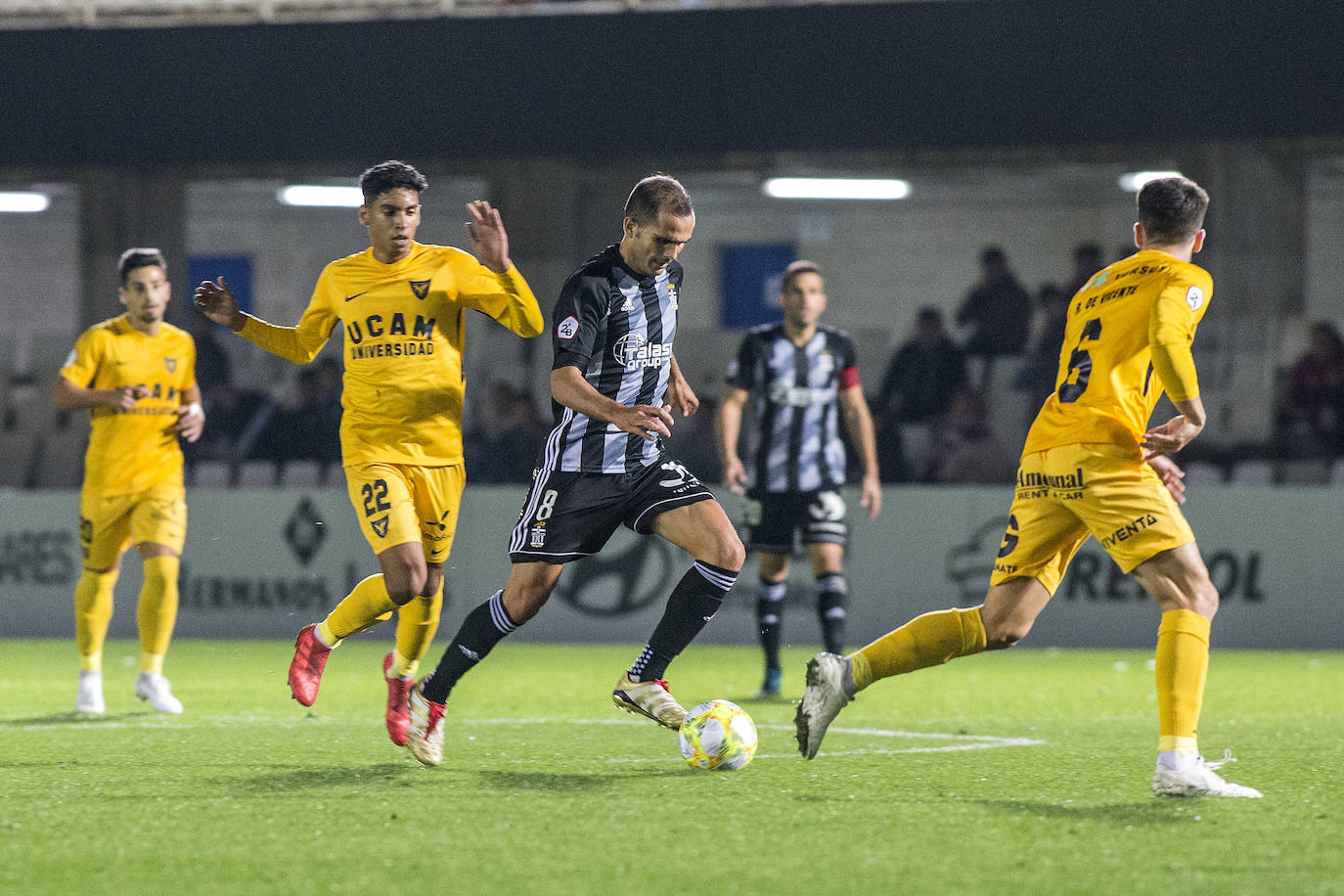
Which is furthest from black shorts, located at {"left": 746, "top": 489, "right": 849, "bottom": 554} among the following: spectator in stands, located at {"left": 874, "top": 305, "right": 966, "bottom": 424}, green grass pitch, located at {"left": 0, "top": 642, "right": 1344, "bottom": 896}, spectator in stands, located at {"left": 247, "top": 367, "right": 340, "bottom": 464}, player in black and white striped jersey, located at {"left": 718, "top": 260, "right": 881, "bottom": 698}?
spectator in stands, located at {"left": 247, "top": 367, "right": 340, "bottom": 464}

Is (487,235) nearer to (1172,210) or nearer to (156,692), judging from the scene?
(1172,210)

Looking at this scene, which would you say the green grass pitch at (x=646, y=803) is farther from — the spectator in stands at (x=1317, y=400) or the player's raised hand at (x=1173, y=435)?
the spectator in stands at (x=1317, y=400)

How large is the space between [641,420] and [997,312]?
40.6 ft

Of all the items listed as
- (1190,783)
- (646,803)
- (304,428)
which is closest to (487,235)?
(646,803)

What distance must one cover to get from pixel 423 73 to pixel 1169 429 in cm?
1025

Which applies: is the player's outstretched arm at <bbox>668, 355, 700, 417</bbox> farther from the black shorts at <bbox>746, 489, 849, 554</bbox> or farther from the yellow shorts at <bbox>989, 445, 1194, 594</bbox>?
the black shorts at <bbox>746, 489, 849, 554</bbox>

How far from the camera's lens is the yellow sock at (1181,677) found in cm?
467

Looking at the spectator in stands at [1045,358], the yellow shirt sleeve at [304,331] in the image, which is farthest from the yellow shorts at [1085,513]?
the spectator in stands at [1045,358]

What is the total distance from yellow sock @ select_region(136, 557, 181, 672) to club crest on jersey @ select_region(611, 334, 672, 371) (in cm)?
319

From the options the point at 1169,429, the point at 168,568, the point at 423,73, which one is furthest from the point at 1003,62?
the point at 1169,429

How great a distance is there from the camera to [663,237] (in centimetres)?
540

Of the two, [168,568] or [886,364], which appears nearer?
[168,568]

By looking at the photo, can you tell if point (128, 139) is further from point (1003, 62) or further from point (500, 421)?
point (1003, 62)

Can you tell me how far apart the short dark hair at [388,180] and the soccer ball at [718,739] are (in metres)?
2.15
